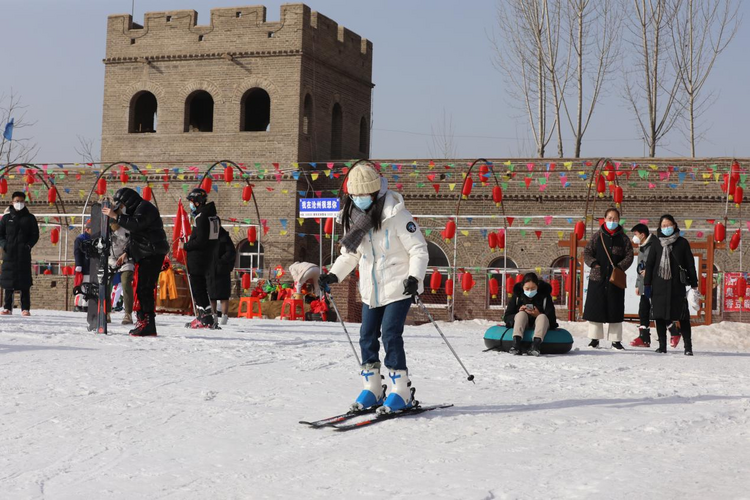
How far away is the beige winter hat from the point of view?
257 inches

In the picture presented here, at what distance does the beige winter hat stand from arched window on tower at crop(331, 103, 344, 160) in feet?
89.0

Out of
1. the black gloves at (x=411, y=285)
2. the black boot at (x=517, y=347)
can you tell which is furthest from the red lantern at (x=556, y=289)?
the black gloves at (x=411, y=285)

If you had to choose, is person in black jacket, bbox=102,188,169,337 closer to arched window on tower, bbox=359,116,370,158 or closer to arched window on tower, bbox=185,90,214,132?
arched window on tower, bbox=185,90,214,132

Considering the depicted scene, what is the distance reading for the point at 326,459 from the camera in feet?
16.9

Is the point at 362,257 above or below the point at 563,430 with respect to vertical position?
above

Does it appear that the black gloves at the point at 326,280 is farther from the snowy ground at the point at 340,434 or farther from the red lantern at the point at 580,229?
the red lantern at the point at 580,229

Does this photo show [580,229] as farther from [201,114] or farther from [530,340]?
[201,114]

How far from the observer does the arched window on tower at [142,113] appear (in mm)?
32844

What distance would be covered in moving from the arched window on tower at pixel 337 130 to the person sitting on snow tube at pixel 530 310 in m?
22.9

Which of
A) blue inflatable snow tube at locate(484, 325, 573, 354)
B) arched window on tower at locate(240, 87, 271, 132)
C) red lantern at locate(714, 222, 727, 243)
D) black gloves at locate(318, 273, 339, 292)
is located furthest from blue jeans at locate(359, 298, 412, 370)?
arched window on tower at locate(240, 87, 271, 132)

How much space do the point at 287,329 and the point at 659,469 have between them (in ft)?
30.6

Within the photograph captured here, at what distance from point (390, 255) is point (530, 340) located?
4709 mm

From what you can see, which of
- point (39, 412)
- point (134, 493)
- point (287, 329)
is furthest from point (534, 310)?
point (134, 493)

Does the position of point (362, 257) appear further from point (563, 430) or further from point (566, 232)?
point (566, 232)
